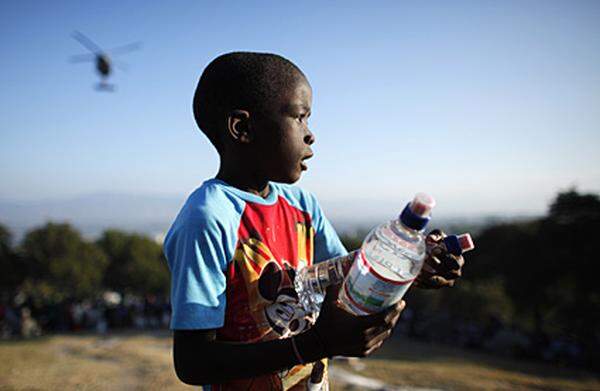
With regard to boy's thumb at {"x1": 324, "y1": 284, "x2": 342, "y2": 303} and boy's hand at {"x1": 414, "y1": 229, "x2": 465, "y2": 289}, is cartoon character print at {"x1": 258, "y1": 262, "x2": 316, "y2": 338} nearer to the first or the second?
boy's thumb at {"x1": 324, "y1": 284, "x2": 342, "y2": 303}

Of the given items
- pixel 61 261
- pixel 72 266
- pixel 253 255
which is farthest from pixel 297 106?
pixel 61 261

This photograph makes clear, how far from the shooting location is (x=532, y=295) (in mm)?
30578

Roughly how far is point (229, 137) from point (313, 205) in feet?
2.04

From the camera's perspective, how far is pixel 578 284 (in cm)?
2805

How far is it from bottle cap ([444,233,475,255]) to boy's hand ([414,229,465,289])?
3cm

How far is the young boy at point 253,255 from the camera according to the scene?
1.66m

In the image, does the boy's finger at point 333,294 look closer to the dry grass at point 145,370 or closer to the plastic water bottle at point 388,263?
the plastic water bottle at point 388,263

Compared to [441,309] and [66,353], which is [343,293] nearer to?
[66,353]

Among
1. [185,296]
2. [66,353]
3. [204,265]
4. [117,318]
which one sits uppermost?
[204,265]

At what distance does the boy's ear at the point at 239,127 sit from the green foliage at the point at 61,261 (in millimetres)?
47808

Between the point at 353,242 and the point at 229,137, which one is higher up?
the point at 229,137

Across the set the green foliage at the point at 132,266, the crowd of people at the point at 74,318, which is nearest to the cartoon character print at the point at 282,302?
the crowd of people at the point at 74,318

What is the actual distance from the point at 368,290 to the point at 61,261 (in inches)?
1957

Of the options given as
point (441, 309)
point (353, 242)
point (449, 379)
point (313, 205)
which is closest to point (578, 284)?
point (441, 309)
